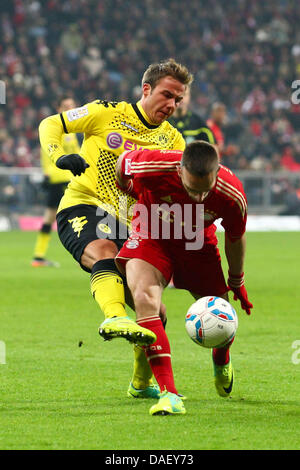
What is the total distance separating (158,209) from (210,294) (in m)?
0.61

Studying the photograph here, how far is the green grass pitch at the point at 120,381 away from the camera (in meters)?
4.11

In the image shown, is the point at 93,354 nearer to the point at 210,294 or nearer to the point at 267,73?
the point at 210,294

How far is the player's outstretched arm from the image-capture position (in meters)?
5.09

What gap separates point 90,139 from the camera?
600cm

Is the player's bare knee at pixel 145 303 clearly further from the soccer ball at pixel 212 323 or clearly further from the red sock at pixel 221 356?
the red sock at pixel 221 356

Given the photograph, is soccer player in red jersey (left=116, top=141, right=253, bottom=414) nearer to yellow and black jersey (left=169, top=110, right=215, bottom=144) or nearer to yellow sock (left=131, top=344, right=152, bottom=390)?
yellow sock (left=131, top=344, right=152, bottom=390)

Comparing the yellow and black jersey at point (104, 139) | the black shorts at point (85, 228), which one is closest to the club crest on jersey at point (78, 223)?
the black shorts at point (85, 228)

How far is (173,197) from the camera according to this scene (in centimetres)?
492

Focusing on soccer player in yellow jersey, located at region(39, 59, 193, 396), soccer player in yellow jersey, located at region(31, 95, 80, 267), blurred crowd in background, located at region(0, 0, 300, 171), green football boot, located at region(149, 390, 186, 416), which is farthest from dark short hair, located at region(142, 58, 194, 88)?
blurred crowd in background, located at region(0, 0, 300, 171)

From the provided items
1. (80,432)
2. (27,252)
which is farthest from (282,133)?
(80,432)

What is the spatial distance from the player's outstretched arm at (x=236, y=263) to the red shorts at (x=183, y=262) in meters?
0.06

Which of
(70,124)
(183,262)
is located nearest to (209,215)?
(183,262)

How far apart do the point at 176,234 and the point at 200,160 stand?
2.16 feet

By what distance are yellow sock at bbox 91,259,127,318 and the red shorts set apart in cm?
12
